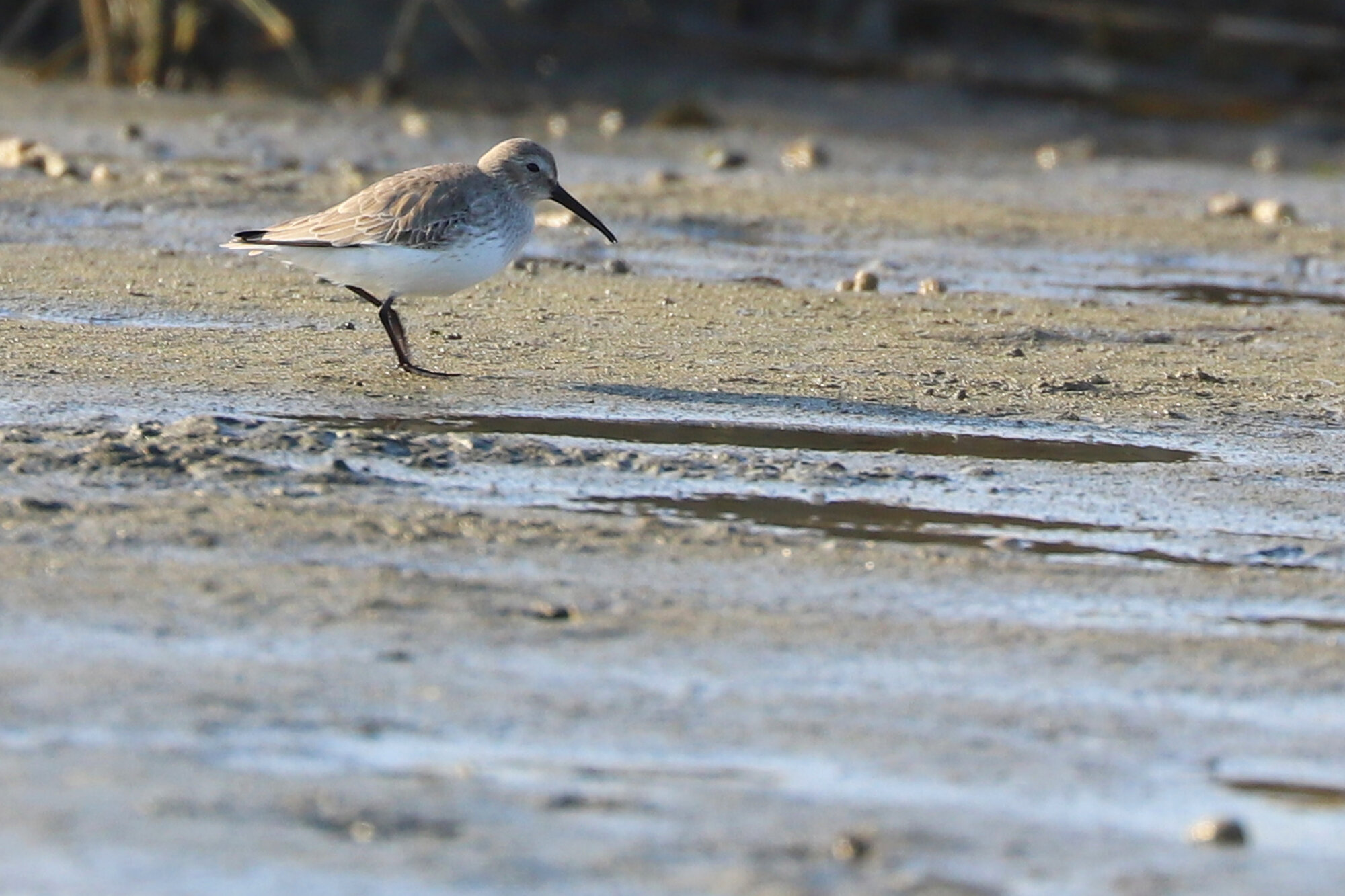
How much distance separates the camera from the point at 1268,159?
16.2 m

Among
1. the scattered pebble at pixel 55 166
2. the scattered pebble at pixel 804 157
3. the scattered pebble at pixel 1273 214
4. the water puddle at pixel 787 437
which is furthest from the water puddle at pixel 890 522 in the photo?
the scattered pebble at pixel 804 157

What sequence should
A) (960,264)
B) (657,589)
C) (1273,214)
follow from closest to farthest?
(657,589)
(960,264)
(1273,214)

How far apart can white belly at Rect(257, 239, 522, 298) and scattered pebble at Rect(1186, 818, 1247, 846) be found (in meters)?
4.05

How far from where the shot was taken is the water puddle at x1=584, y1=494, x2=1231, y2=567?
529 centimetres

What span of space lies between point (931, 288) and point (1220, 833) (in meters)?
6.10

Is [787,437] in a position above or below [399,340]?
below

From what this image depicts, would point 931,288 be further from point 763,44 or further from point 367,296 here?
point 763,44

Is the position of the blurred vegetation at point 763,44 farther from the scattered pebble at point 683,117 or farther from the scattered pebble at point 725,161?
the scattered pebble at point 725,161

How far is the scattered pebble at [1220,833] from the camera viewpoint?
355cm

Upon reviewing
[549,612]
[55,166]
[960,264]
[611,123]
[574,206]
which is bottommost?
[549,612]

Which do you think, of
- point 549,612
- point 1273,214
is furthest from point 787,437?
point 1273,214

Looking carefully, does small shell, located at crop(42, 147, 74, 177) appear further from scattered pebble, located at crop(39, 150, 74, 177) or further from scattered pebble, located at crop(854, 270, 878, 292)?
scattered pebble, located at crop(854, 270, 878, 292)

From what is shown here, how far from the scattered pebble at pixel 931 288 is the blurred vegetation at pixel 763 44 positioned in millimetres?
7791

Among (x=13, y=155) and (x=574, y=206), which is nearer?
(x=574, y=206)
